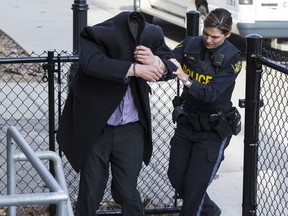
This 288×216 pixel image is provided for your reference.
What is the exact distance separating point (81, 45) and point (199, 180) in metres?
1.10

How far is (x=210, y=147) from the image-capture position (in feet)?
15.5

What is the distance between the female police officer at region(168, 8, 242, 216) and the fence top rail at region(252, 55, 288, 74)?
11 cm

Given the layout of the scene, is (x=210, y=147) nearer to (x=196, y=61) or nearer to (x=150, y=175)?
(x=196, y=61)

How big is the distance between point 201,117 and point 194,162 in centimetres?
28

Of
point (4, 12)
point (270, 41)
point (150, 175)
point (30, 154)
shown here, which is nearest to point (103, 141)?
point (30, 154)

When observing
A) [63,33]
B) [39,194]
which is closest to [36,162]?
[39,194]

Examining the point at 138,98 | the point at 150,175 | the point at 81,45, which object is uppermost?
the point at 81,45

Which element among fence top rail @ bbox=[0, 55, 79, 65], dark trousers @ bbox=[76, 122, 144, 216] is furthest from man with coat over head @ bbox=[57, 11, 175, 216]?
fence top rail @ bbox=[0, 55, 79, 65]

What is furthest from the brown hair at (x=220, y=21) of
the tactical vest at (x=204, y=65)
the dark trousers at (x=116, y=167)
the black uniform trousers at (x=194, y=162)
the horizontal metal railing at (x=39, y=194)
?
the horizontal metal railing at (x=39, y=194)

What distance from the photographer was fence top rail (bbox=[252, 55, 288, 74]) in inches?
174

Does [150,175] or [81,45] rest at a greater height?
[81,45]

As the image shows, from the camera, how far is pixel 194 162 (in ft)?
15.7

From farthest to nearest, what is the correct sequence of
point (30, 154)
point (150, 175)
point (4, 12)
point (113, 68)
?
point (4, 12)
point (150, 175)
point (113, 68)
point (30, 154)

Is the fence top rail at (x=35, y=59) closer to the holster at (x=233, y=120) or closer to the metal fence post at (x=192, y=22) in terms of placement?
the metal fence post at (x=192, y=22)
